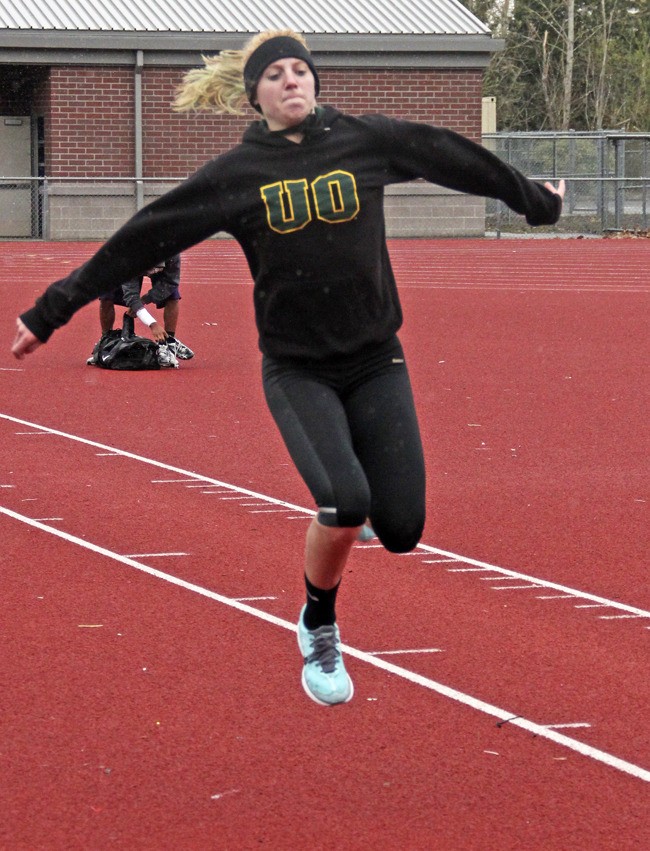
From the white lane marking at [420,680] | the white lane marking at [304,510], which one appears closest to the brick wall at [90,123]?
the white lane marking at [304,510]

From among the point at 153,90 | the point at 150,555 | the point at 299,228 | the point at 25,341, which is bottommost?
the point at 150,555

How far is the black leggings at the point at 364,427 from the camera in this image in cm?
481

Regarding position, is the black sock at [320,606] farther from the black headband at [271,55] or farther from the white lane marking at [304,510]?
the white lane marking at [304,510]

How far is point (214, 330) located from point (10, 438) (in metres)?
7.25

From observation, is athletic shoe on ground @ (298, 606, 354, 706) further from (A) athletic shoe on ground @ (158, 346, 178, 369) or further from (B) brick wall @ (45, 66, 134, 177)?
(B) brick wall @ (45, 66, 134, 177)

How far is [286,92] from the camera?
480 centimetres

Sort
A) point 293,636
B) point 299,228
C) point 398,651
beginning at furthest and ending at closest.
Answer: point 293,636 < point 398,651 < point 299,228

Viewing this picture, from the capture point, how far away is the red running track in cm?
448

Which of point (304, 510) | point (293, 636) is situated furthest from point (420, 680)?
point (304, 510)

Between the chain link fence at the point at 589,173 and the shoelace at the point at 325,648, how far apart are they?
2934cm

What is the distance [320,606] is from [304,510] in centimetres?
358

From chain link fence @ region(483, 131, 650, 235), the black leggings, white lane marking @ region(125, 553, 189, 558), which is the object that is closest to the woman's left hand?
the black leggings

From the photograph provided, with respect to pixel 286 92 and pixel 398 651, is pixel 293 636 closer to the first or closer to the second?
pixel 398 651

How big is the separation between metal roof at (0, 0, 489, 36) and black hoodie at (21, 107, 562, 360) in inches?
1100
